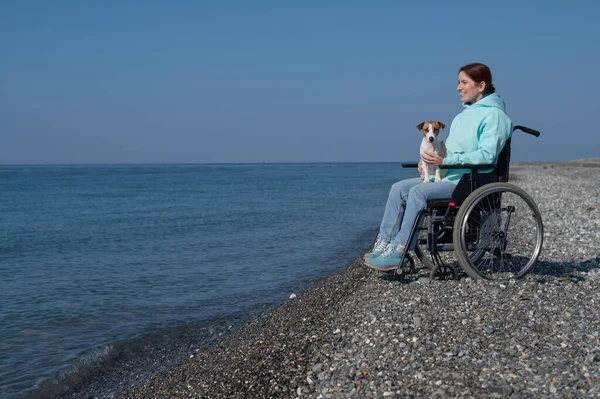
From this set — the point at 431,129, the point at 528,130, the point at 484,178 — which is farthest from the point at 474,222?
the point at 431,129

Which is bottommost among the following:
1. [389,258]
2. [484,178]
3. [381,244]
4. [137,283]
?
[137,283]

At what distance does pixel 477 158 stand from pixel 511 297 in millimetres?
1298

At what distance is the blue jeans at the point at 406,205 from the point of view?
5250 mm

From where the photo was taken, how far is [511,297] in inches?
189

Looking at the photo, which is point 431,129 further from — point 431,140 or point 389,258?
point 389,258

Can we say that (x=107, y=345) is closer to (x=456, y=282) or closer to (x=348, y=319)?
(x=348, y=319)

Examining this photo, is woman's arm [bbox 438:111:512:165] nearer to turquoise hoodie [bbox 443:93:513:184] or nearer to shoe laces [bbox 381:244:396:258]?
turquoise hoodie [bbox 443:93:513:184]

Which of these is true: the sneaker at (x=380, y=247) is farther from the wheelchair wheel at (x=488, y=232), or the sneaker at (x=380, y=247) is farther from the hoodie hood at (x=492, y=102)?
the hoodie hood at (x=492, y=102)

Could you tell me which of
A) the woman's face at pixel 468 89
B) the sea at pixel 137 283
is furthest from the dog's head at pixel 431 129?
the sea at pixel 137 283

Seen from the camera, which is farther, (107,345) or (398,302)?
(107,345)

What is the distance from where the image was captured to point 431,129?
19.8 ft

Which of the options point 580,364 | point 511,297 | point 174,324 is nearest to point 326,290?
point 174,324

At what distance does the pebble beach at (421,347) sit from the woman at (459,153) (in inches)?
17.8

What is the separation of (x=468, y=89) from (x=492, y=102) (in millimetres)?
272
